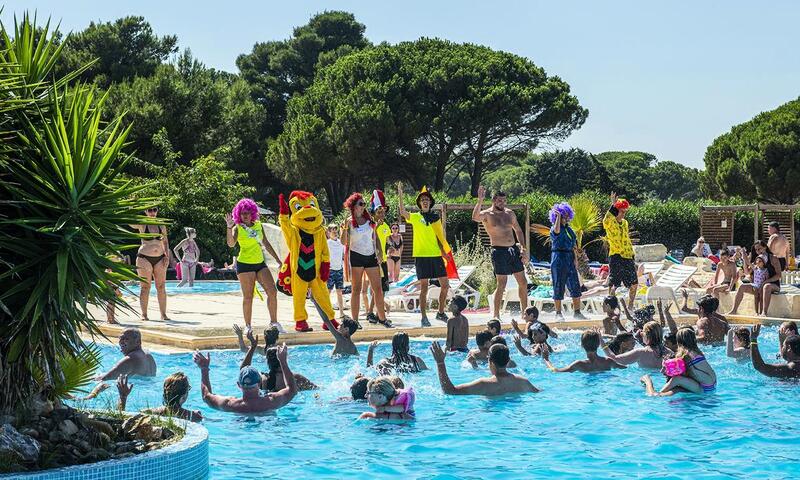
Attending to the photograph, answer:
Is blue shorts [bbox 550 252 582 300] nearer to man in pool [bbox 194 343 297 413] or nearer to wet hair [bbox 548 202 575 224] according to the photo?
wet hair [bbox 548 202 575 224]

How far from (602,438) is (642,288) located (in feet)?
34.0

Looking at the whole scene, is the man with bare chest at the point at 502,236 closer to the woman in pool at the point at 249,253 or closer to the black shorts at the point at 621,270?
the black shorts at the point at 621,270

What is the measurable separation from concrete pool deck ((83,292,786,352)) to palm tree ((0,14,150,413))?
473 centimetres

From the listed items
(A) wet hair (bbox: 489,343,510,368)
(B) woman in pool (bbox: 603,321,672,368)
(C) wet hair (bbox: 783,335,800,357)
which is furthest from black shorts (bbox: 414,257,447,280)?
(C) wet hair (bbox: 783,335,800,357)

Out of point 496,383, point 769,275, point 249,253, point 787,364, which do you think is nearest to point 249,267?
point 249,253

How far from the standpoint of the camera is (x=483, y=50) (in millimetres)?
53500

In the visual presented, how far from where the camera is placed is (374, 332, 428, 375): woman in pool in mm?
9750

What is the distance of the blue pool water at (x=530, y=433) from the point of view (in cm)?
680

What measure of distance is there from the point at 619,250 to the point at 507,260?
229 centimetres

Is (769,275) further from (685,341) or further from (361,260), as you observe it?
(685,341)

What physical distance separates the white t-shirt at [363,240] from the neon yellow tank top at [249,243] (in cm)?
126

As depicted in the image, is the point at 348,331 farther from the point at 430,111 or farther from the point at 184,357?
the point at 430,111

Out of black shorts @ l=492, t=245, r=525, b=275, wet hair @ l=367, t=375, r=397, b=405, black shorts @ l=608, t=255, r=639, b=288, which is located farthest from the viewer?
black shorts @ l=608, t=255, r=639, b=288

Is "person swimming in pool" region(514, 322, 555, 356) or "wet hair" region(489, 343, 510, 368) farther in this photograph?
"person swimming in pool" region(514, 322, 555, 356)
